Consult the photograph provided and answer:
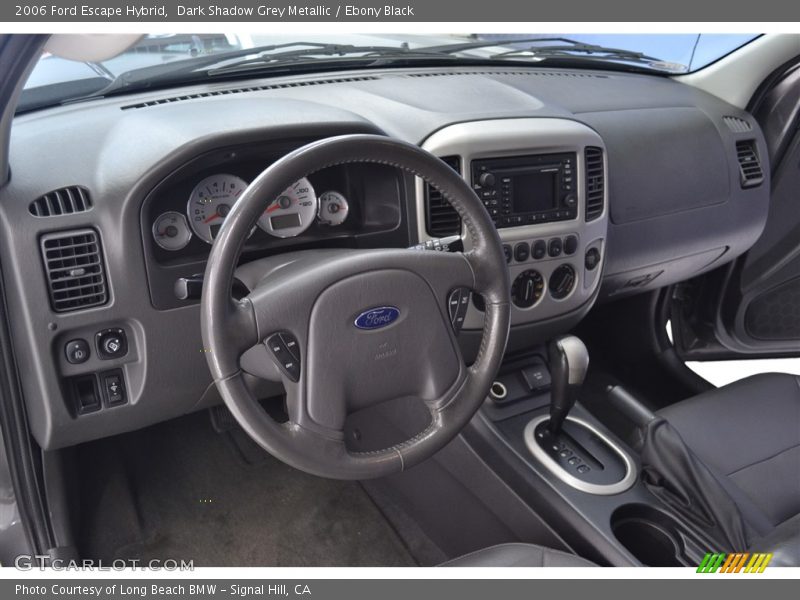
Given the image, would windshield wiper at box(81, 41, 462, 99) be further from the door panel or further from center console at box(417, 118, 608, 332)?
the door panel

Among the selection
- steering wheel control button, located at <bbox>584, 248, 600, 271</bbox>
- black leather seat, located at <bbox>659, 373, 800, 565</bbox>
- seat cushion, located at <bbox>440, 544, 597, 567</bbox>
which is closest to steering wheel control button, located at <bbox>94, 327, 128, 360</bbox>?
seat cushion, located at <bbox>440, 544, 597, 567</bbox>

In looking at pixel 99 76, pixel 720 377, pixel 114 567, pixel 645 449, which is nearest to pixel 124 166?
pixel 99 76

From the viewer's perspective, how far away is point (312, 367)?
1.10m

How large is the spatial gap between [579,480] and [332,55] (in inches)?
47.0

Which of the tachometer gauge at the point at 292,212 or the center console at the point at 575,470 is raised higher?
the tachometer gauge at the point at 292,212

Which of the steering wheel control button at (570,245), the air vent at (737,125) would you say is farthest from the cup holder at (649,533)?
the air vent at (737,125)

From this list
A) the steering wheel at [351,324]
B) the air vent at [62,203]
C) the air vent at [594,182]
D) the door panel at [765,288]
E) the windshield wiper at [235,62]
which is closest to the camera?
the steering wheel at [351,324]

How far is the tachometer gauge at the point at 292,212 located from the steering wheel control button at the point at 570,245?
0.65 meters

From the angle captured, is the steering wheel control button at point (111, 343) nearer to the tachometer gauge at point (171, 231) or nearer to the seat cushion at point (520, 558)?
the tachometer gauge at point (171, 231)

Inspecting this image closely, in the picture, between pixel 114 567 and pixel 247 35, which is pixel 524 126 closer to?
pixel 247 35

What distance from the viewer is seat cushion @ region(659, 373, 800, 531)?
1598 mm

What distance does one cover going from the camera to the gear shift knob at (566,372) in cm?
161

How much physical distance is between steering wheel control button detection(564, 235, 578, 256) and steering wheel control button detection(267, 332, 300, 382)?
0.90m

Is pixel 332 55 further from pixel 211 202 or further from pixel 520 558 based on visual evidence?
pixel 520 558
